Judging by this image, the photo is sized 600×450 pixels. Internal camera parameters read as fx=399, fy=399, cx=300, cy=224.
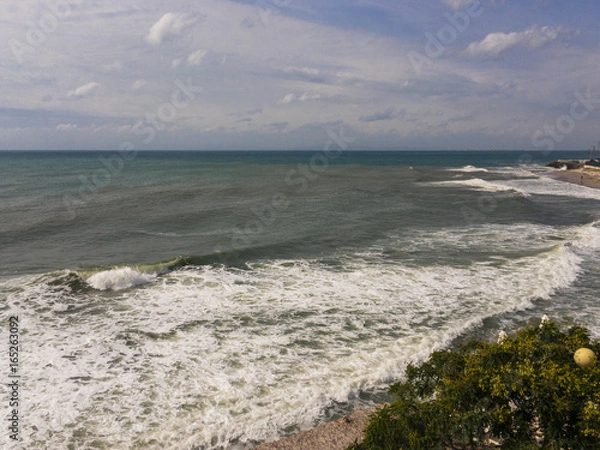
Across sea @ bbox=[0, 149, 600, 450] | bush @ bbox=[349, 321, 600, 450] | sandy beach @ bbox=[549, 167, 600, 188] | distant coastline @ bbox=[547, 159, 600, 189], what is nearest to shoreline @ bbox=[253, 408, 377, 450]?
sea @ bbox=[0, 149, 600, 450]

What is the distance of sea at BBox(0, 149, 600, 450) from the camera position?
9.27 meters

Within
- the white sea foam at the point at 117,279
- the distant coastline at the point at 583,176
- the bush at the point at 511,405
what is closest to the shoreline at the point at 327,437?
the bush at the point at 511,405

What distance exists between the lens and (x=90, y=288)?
17.1m

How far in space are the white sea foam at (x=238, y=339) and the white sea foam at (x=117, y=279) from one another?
78 mm

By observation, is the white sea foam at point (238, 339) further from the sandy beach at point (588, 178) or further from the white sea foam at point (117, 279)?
Result: the sandy beach at point (588, 178)

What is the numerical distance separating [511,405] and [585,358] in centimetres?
132

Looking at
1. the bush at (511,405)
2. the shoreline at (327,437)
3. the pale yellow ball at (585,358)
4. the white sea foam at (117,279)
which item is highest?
the pale yellow ball at (585,358)

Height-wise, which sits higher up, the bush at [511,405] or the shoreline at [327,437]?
the bush at [511,405]

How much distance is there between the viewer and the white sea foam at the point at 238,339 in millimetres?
8984

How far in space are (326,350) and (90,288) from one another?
11.1 metres

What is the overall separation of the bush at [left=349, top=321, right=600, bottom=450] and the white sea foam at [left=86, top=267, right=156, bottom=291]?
13922 millimetres

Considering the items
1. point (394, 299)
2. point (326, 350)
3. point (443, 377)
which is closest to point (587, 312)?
point (394, 299)

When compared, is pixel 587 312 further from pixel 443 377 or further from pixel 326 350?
pixel 443 377

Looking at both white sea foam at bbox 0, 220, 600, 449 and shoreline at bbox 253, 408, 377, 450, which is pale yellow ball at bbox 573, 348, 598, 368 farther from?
white sea foam at bbox 0, 220, 600, 449
